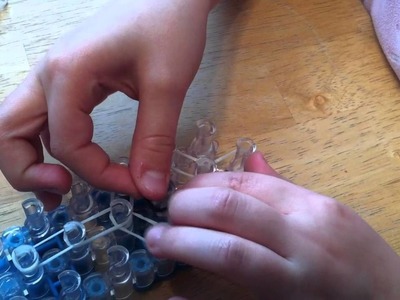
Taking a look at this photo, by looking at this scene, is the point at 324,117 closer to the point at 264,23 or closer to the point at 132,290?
the point at 264,23

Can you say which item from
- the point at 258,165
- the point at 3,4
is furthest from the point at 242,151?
the point at 3,4

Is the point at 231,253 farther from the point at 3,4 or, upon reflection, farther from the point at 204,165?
the point at 3,4

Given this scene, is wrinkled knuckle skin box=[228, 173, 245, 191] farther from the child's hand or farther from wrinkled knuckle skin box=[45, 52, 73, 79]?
wrinkled knuckle skin box=[45, 52, 73, 79]

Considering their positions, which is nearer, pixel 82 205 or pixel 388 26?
pixel 82 205

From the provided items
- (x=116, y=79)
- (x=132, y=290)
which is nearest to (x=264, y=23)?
(x=116, y=79)

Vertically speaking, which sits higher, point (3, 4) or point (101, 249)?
point (3, 4)

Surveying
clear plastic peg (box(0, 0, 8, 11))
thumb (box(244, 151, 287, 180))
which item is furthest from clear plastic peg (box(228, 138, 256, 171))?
clear plastic peg (box(0, 0, 8, 11))
